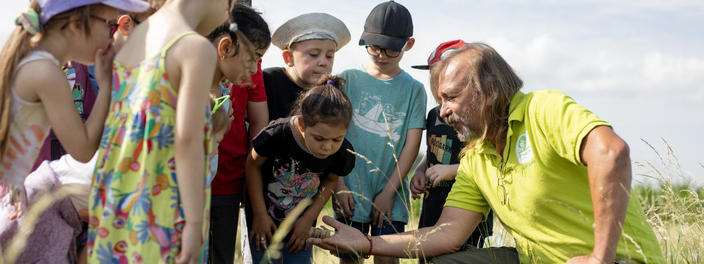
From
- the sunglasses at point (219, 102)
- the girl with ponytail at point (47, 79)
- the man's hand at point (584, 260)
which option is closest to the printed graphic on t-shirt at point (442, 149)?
the man's hand at point (584, 260)

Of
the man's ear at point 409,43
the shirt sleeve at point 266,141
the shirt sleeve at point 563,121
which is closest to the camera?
the shirt sleeve at point 563,121

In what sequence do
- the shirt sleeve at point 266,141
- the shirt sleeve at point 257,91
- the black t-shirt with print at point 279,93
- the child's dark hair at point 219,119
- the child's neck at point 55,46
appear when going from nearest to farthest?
the child's neck at point 55,46 → the child's dark hair at point 219,119 → the shirt sleeve at point 266,141 → the shirt sleeve at point 257,91 → the black t-shirt with print at point 279,93

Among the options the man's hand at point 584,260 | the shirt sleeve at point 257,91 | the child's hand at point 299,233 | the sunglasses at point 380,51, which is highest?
the sunglasses at point 380,51

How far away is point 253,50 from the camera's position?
3092mm

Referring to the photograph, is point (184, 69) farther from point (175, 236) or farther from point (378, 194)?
point (378, 194)

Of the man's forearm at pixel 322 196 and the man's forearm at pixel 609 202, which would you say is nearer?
the man's forearm at pixel 609 202

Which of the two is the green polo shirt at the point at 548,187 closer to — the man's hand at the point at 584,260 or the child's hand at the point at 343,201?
the man's hand at the point at 584,260

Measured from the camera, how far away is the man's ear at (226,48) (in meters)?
3.03

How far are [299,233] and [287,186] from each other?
0.28 metres

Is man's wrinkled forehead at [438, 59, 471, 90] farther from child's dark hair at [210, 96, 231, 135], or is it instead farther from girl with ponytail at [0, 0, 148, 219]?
girl with ponytail at [0, 0, 148, 219]

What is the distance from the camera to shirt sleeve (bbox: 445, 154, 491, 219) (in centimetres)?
388

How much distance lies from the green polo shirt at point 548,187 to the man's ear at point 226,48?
141 centimetres

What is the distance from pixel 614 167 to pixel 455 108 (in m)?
0.91

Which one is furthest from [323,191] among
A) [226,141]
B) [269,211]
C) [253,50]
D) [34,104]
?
[34,104]
